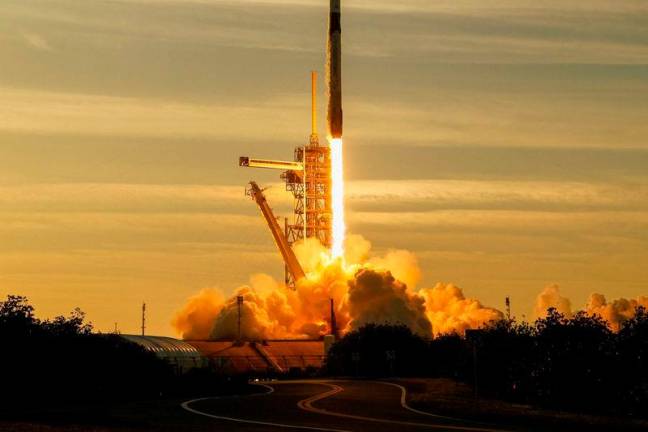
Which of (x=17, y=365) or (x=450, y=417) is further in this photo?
(x=17, y=365)

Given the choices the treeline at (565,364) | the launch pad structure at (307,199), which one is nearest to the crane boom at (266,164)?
the launch pad structure at (307,199)

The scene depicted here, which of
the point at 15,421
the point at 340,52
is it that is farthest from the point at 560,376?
the point at 340,52

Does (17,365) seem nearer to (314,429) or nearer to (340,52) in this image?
(314,429)

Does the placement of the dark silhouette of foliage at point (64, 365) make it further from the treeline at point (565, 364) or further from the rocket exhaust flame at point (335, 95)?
the rocket exhaust flame at point (335, 95)

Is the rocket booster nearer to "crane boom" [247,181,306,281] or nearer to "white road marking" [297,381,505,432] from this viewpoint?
"crane boom" [247,181,306,281]

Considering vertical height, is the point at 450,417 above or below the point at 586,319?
below

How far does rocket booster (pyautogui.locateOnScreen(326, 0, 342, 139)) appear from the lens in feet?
395

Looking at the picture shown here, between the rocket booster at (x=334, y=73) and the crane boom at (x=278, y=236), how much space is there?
21.3 m

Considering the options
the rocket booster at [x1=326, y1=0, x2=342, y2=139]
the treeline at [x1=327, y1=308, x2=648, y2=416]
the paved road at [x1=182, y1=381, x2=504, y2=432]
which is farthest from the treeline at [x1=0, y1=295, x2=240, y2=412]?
A: the rocket booster at [x1=326, y1=0, x2=342, y2=139]

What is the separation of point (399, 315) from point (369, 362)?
17972 mm

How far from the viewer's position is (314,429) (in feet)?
134

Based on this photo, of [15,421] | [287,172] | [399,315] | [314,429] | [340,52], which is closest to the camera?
[314,429]

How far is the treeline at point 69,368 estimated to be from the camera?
208ft

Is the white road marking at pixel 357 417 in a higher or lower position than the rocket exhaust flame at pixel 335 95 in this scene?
lower
